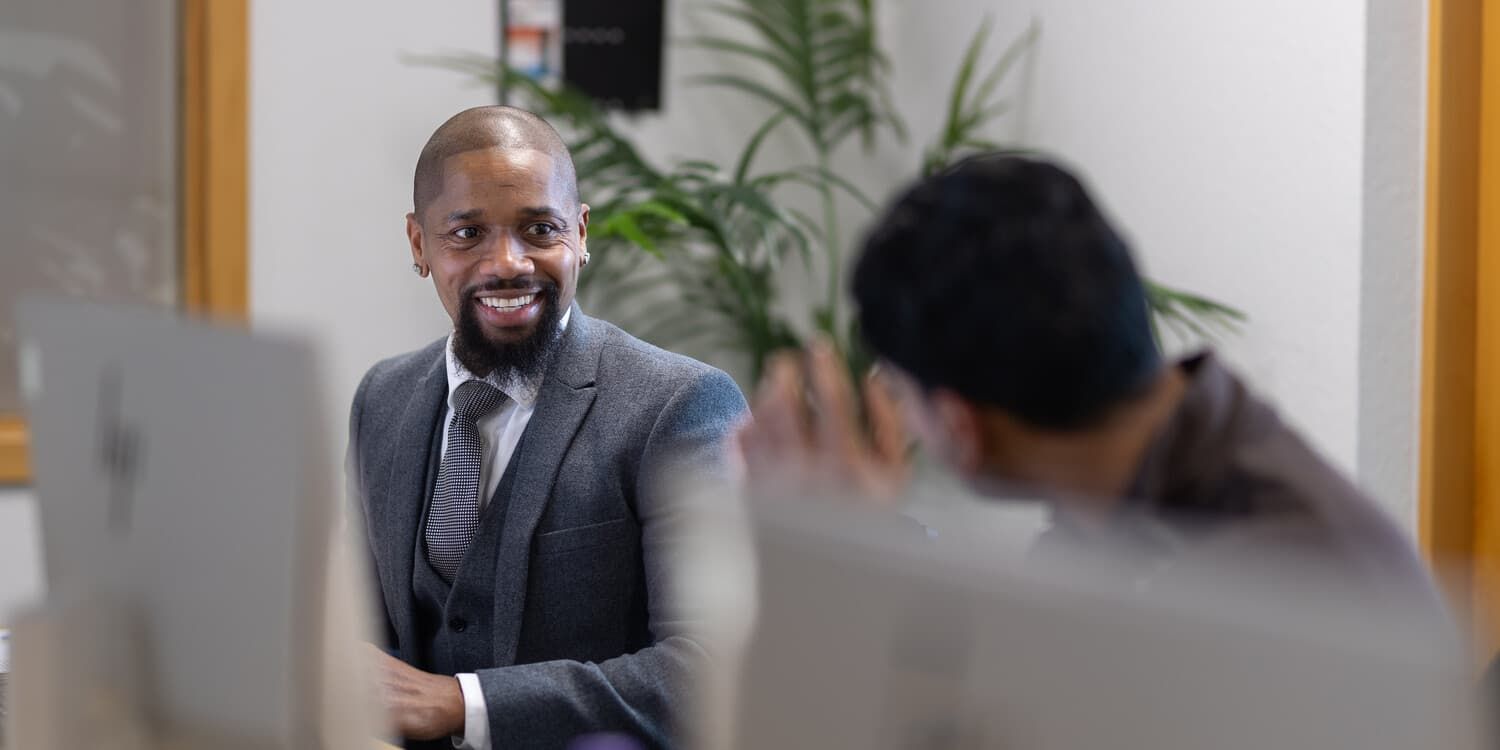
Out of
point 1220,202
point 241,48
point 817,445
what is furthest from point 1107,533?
point 241,48

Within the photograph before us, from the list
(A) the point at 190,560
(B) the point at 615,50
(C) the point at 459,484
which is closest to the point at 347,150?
(B) the point at 615,50

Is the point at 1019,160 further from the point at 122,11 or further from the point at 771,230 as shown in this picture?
the point at 122,11

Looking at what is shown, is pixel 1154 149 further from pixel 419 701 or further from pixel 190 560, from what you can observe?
pixel 190 560

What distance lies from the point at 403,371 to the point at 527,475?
12.3 inches

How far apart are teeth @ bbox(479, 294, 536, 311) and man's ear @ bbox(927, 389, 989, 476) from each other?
90 centimetres

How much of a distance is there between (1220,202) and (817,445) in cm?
192

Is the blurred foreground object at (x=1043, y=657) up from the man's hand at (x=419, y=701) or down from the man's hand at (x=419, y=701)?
up

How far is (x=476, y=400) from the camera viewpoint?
70.7 inches

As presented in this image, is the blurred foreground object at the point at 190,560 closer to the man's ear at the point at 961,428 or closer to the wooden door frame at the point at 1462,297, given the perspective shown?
the man's ear at the point at 961,428

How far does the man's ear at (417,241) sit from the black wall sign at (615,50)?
166 centimetres

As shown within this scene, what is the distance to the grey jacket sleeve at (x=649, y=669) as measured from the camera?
1592 millimetres

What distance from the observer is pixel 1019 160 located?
1.01 meters

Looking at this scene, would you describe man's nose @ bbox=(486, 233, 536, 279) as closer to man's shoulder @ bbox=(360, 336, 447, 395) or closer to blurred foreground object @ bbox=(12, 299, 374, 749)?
man's shoulder @ bbox=(360, 336, 447, 395)

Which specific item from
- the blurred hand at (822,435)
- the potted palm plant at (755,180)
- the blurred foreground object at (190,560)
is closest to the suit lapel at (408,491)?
the blurred foreground object at (190,560)
